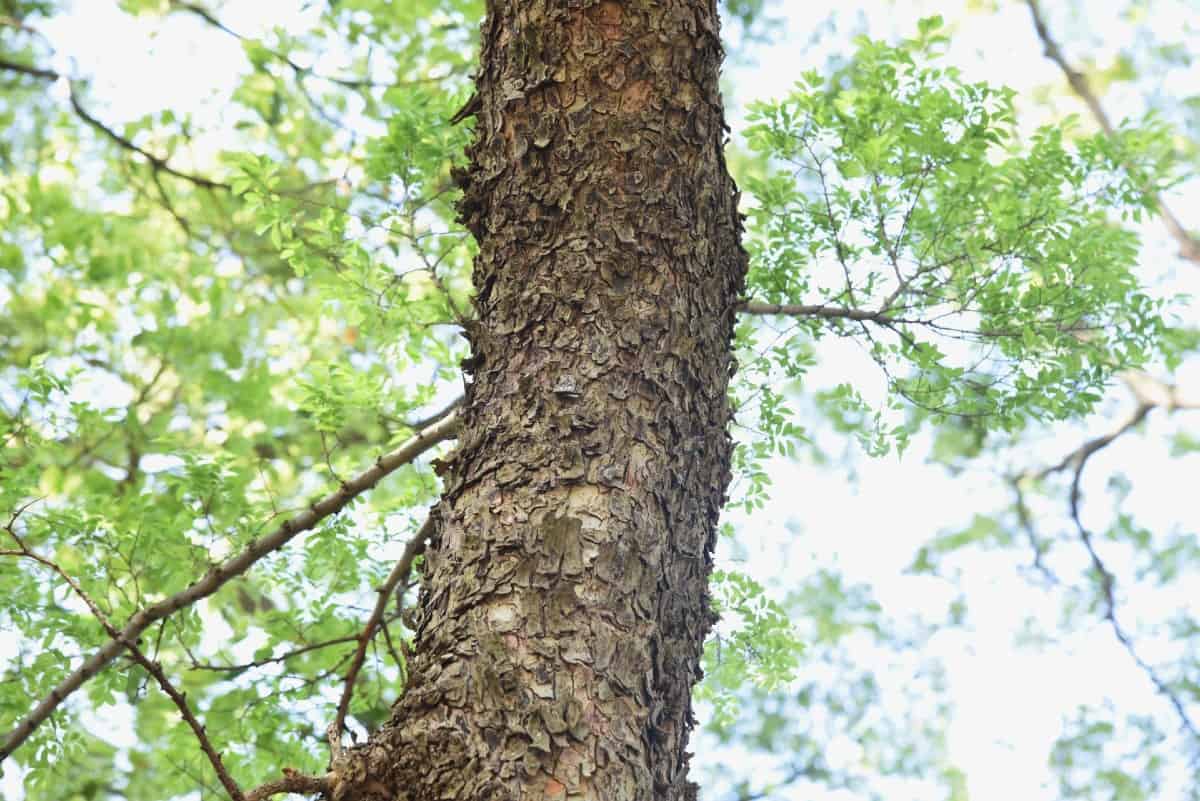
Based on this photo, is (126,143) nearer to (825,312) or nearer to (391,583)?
(391,583)

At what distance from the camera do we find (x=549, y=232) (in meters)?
2.52

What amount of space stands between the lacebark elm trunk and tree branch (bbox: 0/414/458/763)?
38.2 inches

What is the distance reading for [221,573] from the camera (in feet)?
11.8

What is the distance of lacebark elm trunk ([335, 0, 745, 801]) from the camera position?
2.01 metres

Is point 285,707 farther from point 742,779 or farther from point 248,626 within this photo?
point 742,779

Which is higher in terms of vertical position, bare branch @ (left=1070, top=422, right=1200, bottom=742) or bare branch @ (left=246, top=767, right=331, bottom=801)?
bare branch @ (left=1070, top=422, right=1200, bottom=742)

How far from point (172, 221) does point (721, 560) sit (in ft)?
20.2

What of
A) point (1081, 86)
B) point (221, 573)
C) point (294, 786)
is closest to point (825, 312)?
point (221, 573)

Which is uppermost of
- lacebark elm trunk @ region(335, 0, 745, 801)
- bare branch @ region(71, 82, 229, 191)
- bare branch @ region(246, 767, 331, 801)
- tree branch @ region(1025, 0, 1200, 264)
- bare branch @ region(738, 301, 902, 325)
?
tree branch @ region(1025, 0, 1200, 264)

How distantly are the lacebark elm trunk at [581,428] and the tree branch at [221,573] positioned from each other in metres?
0.97

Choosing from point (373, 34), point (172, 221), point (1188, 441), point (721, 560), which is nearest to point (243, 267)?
point (172, 221)

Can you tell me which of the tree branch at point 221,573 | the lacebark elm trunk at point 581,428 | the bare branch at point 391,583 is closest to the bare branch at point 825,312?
the lacebark elm trunk at point 581,428

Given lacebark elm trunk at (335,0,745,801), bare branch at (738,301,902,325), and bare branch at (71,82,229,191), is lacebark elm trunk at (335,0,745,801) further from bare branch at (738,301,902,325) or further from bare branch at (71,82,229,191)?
bare branch at (71,82,229,191)

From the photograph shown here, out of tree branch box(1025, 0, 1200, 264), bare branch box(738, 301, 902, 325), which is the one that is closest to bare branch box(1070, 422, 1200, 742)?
tree branch box(1025, 0, 1200, 264)
